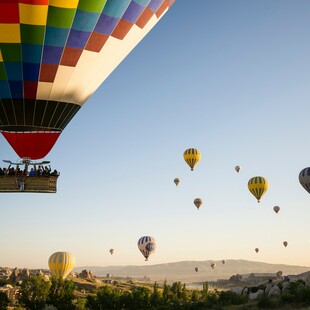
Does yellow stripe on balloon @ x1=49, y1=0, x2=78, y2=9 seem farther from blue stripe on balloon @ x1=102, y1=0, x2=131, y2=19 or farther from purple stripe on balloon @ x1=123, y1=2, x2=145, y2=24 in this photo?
purple stripe on balloon @ x1=123, y1=2, x2=145, y2=24

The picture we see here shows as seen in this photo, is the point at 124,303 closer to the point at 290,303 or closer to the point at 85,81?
the point at 290,303

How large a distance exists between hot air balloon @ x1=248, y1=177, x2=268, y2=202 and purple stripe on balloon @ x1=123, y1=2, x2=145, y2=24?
1733 inches

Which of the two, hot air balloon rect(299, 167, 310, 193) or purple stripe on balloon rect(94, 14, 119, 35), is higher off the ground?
Result: purple stripe on balloon rect(94, 14, 119, 35)

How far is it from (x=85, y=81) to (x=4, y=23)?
4.65 metres

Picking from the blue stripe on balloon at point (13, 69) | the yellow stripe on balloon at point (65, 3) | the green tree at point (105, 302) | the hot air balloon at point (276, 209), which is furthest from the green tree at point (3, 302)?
the hot air balloon at point (276, 209)

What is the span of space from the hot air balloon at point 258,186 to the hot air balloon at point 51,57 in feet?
143

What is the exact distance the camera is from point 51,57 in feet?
69.3

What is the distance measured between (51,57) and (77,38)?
152 cm

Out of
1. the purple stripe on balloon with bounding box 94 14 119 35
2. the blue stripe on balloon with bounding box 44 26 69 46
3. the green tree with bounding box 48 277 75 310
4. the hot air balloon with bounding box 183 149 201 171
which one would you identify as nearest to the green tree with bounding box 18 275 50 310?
the green tree with bounding box 48 277 75 310

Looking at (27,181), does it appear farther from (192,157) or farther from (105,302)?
(192,157)

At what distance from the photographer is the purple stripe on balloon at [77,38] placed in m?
21.2

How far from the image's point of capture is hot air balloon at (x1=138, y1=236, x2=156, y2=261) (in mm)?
74312

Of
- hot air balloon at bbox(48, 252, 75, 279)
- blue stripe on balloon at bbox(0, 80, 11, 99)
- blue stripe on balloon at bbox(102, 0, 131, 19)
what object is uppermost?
blue stripe on balloon at bbox(102, 0, 131, 19)

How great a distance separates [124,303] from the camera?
44.5 meters
